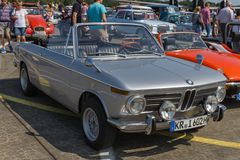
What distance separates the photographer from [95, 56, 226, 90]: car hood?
4193mm

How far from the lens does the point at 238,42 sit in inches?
356

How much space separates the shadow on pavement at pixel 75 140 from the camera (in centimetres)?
454

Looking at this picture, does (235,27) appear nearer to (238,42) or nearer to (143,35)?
(238,42)

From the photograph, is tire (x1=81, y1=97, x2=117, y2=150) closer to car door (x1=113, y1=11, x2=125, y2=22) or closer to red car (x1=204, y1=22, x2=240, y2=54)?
red car (x1=204, y1=22, x2=240, y2=54)

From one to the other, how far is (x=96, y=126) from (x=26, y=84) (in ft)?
9.72

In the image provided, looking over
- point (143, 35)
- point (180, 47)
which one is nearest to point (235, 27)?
point (180, 47)

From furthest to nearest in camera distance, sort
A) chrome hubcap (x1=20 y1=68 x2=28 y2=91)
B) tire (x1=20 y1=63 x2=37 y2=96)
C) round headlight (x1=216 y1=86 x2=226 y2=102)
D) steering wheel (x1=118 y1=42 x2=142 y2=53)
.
A: chrome hubcap (x1=20 y1=68 x2=28 y2=91)
tire (x1=20 y1=63 x2=37 y2=96)
steering wheel (x1=118 y1=42 x2=142 y2=53)
round headlight (x1=216 y1=86 x2=226 y2=102)

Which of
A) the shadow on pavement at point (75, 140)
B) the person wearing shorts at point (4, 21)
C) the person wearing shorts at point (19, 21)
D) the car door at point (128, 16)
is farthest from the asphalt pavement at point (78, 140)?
the car door at point (128, 16)

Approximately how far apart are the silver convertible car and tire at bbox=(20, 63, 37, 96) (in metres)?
1.00

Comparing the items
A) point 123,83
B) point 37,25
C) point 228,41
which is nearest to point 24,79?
point 123,83

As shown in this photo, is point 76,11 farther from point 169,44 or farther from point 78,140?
point 78,140

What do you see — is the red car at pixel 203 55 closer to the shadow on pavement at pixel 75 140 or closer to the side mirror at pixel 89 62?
the shadow on pavement at pixel 75 140

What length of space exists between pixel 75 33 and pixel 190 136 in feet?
7.17

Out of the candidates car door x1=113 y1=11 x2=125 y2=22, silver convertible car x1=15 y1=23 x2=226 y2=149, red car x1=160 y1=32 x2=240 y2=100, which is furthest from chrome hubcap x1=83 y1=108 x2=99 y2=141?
car door x1=113 y1=11 x2=125 y2=22
